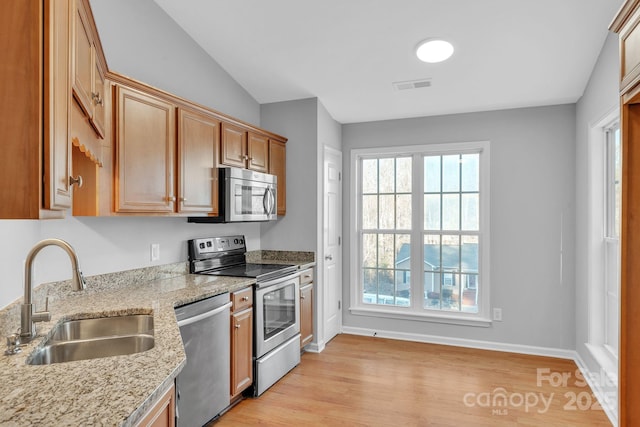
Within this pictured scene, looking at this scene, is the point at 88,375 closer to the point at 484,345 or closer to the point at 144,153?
the point at 144,153

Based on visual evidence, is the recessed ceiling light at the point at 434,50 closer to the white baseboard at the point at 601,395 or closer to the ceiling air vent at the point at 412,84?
the ceiling air vent at the point at 412,84

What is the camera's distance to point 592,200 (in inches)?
126

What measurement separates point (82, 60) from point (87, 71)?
121mm

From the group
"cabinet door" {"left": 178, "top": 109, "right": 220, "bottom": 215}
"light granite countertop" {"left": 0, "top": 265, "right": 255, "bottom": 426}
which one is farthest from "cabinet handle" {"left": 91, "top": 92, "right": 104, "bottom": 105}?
"light granite countertop" {"left": 0, "top": 265, "right": 255, "bottom": 426}

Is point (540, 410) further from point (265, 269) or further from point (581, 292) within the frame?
point (265, 269)

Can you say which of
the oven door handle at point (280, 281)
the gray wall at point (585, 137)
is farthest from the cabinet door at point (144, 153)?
the gray wall at point (585, 137)

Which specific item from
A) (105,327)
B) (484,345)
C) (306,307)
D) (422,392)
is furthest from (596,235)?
(105,327)

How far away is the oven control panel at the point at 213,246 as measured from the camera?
3.20 m

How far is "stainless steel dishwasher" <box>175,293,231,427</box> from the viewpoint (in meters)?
2.23

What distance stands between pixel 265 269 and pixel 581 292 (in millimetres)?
2726

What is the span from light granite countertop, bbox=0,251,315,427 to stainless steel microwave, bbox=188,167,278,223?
1006mm

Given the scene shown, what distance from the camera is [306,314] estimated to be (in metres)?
3.72

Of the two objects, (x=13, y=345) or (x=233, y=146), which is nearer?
(x=13, y=345)

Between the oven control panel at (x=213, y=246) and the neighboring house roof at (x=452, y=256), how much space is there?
5.87 feet
